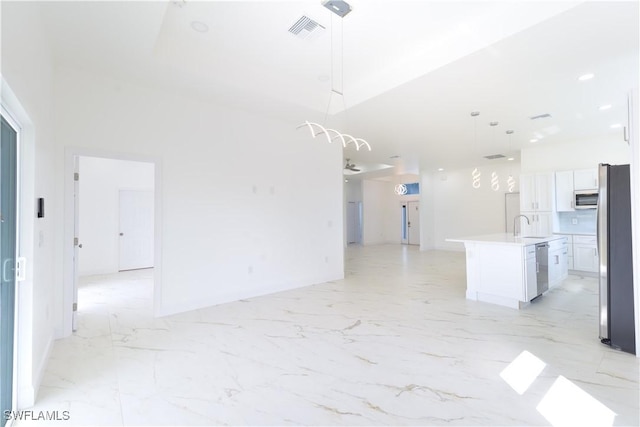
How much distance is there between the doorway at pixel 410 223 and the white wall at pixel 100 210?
10.3 m

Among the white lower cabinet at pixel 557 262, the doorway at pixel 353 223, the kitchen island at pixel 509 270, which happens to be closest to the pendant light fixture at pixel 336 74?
the kitchen island at pixel 509 270

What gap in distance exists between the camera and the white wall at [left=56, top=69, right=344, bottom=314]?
3652 millimetres

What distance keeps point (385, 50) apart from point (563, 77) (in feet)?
7.20

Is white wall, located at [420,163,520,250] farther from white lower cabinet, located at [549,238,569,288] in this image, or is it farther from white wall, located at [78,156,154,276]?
white wall, located at [78,156,154,276]

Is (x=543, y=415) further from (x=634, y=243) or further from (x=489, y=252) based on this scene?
(x=489, y=252)

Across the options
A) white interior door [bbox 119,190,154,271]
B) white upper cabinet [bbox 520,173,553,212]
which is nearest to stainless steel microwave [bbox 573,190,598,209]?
white upper cabinet [bbox 520,173,553,212]

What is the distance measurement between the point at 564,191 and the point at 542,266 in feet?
9.73

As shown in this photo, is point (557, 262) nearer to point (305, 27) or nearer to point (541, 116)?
point (541, 116)

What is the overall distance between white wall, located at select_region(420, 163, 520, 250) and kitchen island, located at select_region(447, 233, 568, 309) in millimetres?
5438

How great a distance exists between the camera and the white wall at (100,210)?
656 cm

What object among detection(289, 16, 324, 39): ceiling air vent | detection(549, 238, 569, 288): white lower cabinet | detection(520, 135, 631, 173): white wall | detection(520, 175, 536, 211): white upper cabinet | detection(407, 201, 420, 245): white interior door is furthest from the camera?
detection(407, 201, 420, 245): white interior door

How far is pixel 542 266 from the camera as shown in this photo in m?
4.57

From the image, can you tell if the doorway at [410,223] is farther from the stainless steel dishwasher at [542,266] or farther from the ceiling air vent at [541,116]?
the stainless steel dishwasher at [542,266]

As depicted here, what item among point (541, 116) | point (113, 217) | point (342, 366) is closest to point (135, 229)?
point (113, 217)
